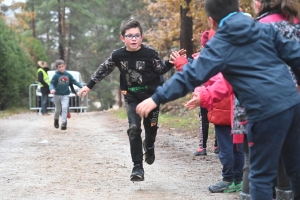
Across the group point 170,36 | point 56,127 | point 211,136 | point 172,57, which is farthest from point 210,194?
point 170,36

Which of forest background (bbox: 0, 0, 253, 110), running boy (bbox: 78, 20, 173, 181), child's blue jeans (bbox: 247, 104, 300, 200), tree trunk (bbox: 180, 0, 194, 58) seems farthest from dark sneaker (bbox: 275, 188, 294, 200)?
tree trunk (bbox: 180, 0, 194, 58)

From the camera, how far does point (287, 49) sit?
4.16 metres

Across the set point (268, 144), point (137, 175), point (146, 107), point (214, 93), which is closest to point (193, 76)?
point (146, 107)

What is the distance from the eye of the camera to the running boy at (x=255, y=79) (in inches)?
153

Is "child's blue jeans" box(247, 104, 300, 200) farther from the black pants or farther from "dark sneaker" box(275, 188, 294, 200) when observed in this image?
the black pants

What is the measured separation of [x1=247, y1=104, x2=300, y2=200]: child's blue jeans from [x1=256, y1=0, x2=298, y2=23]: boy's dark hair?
953 mm

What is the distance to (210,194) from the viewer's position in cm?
618

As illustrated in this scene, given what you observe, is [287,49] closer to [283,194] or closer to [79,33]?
[283,194]

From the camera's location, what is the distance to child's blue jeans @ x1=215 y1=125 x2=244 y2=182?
613cm

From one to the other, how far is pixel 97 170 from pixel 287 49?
4459 mm

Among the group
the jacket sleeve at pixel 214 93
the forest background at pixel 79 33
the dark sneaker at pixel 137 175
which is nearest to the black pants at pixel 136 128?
the dark sneaker at pixel 137 175

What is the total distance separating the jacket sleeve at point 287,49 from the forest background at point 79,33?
34.2ft

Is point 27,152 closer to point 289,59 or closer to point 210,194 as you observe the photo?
point 210,194

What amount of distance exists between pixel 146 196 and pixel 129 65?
1.66 m
